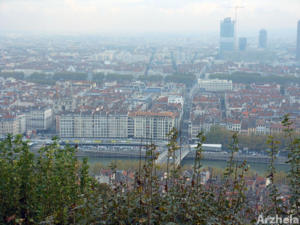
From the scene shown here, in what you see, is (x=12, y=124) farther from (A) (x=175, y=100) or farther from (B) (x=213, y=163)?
(A) (x=175, y=100)

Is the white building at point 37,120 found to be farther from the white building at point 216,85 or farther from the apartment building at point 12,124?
the white building at point 216,85

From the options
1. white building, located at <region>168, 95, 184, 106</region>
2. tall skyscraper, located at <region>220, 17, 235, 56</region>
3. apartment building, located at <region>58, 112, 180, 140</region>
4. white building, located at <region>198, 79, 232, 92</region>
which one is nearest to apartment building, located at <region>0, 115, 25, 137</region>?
apartment building, located at <region>58, 112, 180, 140</region>

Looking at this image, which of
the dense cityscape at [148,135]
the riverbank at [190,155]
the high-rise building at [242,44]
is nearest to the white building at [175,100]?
the dense cityscape at [148,135]

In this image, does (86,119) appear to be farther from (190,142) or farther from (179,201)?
(179,201)

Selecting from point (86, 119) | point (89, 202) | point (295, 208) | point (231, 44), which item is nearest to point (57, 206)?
point (89, 202)

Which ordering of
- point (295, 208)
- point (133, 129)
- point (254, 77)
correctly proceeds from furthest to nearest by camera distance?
point (254, 77) → point (133, 129) → point (295, 208)

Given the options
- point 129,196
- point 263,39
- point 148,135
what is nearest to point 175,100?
point 148,135
